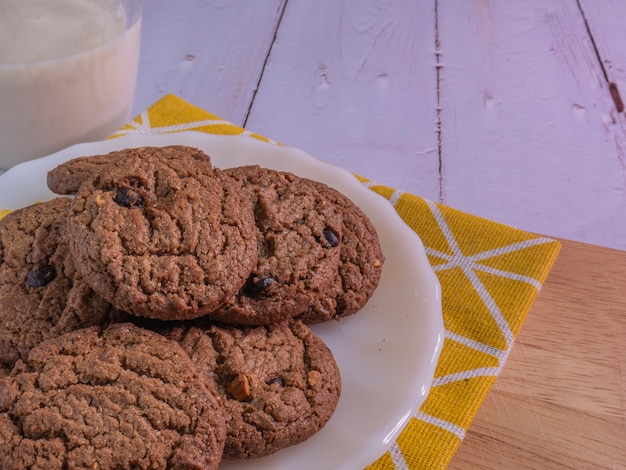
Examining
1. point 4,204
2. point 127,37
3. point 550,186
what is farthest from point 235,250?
point 550,186

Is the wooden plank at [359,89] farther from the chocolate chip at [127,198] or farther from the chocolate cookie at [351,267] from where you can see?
the chocolate chip at [127,198]

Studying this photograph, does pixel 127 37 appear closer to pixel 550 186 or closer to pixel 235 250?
pixel 235 250

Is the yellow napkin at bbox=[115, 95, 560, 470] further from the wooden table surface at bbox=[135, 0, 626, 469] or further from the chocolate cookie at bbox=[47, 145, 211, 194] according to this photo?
the chocolate cookie at bbox=[47, 145, 211, 194]

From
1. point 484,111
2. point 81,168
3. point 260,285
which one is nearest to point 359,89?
point 484,111

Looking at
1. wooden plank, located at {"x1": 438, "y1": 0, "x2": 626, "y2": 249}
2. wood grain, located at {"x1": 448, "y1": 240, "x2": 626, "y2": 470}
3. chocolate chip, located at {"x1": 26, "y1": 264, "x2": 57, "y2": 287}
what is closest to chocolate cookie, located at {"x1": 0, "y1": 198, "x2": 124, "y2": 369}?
chocolate chip, located at {"x1": 26, "y1": 264, "x2": 57, "y2": 287}

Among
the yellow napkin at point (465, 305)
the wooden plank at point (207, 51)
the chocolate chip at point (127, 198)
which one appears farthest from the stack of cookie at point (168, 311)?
the wooden plank at point (207, 51)

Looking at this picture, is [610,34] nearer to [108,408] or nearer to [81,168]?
[81,168]
